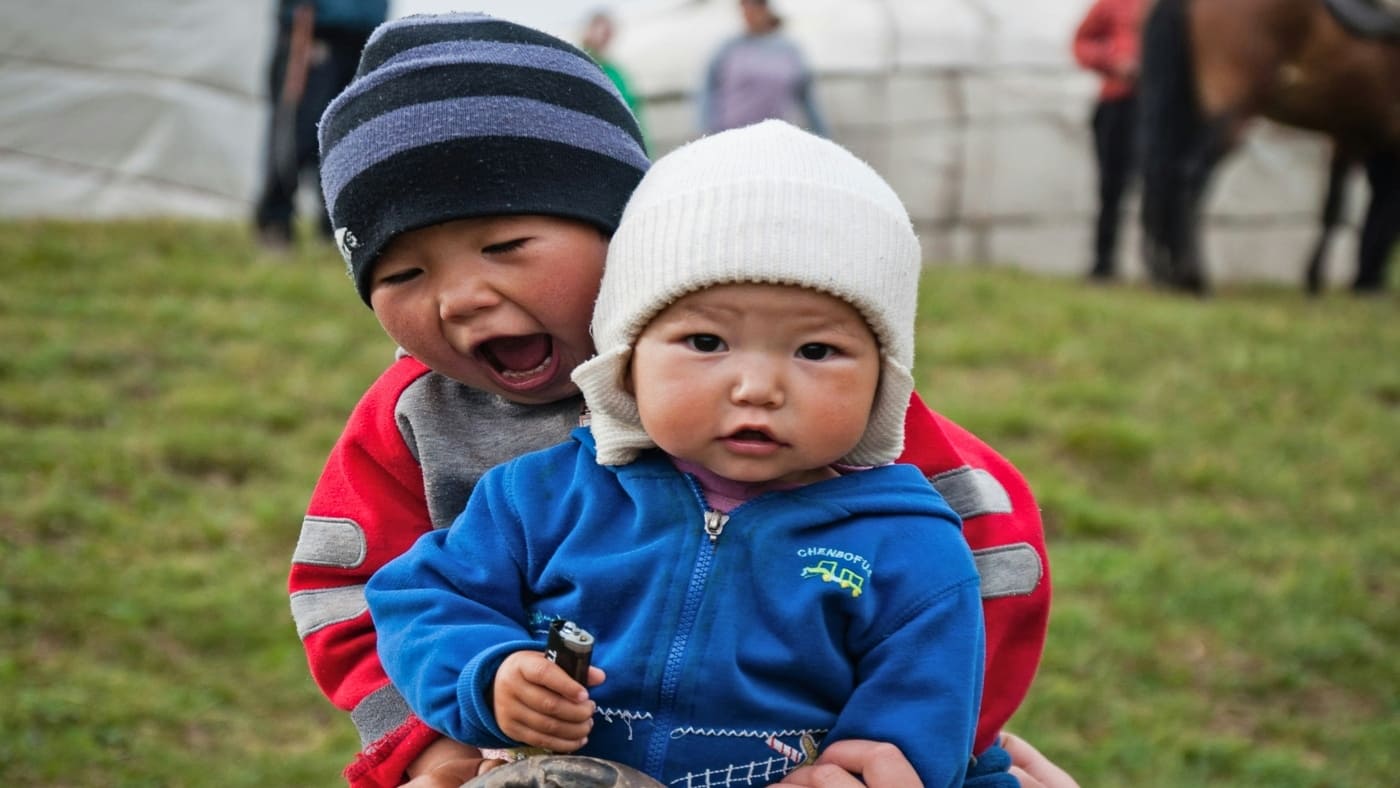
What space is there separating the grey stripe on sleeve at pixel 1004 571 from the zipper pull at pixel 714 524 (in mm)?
376

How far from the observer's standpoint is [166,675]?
4.13m

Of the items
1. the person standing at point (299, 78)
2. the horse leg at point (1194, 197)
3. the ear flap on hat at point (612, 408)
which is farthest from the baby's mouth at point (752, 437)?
the horse leg at point (1194, 197)

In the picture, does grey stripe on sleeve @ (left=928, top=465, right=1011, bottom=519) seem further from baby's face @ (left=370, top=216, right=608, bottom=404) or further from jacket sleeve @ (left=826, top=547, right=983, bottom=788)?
baby's face @ (left=370, top=216, right=608, bottom=404)

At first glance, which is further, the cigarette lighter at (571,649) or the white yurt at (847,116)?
→ the white yurt at (847,116)

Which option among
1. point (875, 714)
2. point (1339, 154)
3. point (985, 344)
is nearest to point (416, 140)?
point (875, 714)

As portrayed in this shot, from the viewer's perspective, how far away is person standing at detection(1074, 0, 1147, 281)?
31.4 feet

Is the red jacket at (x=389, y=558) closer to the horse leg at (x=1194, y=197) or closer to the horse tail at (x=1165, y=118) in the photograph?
the horse tail at (x=1165, y=118)

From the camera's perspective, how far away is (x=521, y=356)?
184 cm

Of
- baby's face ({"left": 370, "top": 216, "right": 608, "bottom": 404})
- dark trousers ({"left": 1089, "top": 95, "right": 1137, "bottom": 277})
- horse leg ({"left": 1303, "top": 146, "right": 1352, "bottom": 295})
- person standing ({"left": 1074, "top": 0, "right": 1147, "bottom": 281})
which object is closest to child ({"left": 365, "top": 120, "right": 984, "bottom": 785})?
baby's face ({"left": 370, "top": 216, "right": 608, "bottom": 404})

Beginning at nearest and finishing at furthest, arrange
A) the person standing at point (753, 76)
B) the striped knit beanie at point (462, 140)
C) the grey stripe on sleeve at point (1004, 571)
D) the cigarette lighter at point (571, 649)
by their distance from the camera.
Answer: the cigarette lighter at point (571, 649)
the striped knit beanie at point (462, 140)
the grey stripe on sleeve at point (1004, 571)
the person standing at point (753, 76)

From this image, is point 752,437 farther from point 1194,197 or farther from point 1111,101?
point 1111,101

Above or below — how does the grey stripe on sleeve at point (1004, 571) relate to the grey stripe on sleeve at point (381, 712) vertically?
above

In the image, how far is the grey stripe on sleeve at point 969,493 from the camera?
189 centimetres

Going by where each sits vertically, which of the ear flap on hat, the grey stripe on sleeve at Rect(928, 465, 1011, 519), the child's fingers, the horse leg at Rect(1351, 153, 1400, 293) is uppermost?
the ear flap on hat
